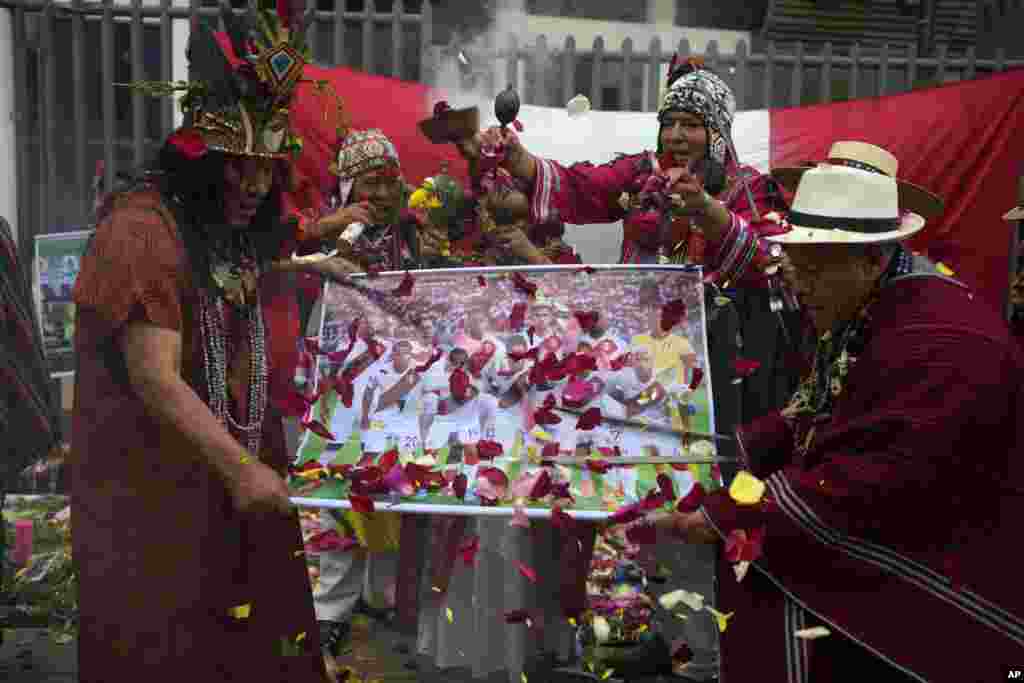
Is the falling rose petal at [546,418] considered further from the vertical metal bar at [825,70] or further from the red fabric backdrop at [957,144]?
the vertical metal bar at [825,70]

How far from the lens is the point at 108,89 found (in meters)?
7.66

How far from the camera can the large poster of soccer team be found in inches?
137

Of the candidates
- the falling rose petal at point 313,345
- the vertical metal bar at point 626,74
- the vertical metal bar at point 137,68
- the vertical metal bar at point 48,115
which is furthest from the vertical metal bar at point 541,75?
the falling rose petal at point 313,345

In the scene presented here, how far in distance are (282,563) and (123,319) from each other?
3.20ft

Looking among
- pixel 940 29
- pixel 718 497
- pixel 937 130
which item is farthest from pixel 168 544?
pixel 940 29

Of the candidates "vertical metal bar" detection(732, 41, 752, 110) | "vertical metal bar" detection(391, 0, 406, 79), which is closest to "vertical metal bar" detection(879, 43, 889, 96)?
"vertical metal bar" detection(732, 41, 752, 110)

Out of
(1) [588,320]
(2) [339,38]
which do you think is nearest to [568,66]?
(2) [339,38]

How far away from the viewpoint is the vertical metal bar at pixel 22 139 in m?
7.51

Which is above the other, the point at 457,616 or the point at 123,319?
the point at 123,319

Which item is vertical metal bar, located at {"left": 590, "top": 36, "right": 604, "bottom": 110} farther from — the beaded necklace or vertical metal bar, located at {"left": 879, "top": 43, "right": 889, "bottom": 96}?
the beaded necklace

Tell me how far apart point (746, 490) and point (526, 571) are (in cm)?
186

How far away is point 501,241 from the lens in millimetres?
4957

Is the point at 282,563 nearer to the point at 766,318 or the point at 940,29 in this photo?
the point at 766,318

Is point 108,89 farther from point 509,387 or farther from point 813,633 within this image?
point 813,633
